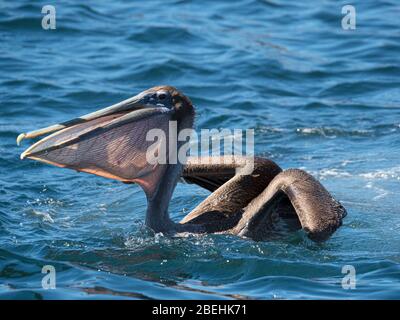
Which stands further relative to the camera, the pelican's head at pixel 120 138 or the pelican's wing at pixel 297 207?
the pelican's wing at pixel 297 207

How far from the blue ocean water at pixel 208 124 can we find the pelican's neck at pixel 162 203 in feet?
0.37

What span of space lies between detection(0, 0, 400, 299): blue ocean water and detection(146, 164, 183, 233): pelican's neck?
0.11 meters

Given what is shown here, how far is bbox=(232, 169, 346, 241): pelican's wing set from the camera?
763cm

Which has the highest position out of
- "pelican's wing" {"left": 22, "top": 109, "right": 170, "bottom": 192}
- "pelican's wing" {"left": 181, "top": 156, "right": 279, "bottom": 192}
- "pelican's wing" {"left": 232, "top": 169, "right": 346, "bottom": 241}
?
"pelican's wing" {"left": 22, "top": 109, "right": 170, "bottom": 192}

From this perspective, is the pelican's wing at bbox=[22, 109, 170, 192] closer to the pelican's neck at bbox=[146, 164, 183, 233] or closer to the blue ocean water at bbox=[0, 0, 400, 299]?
the pelican's neck at bbox=[146, 164, 183, 233]

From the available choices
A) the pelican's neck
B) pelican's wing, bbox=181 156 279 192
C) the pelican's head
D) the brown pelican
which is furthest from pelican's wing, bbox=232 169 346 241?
the pelican's head

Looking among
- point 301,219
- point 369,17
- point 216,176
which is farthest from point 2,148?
point 369,17

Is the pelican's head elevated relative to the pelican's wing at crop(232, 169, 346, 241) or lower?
elevated

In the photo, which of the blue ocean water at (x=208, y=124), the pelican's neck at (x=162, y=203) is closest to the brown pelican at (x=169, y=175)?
the pelican's neck at (x=162, y=203)

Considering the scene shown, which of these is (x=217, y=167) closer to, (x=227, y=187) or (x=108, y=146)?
(x=227, y=187)

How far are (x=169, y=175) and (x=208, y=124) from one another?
4510 mm

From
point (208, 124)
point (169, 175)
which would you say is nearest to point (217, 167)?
point (169, 175)

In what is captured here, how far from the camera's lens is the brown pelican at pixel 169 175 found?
7.59 m

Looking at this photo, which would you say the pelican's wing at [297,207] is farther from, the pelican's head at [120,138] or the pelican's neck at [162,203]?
the pelican's head at [120,138]
